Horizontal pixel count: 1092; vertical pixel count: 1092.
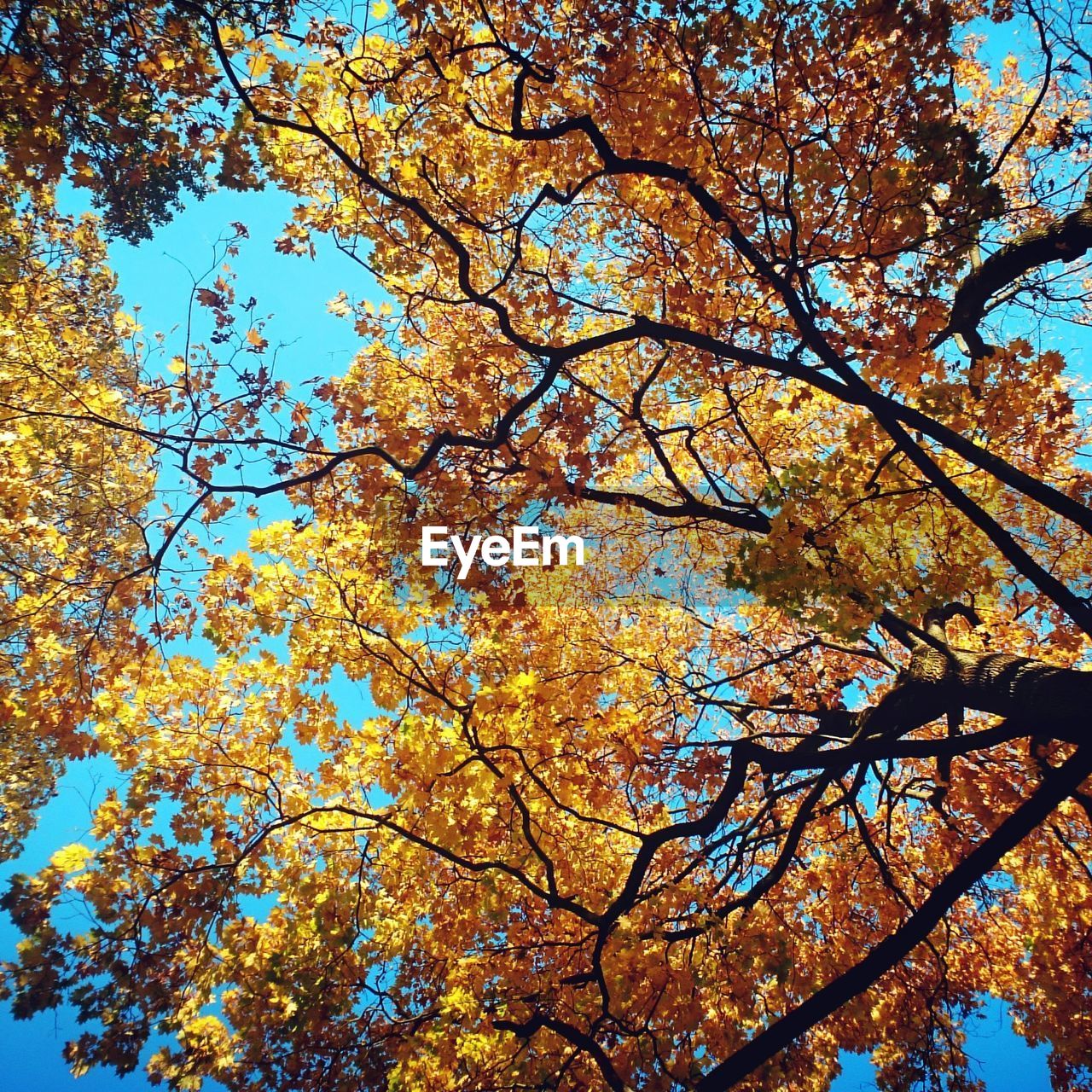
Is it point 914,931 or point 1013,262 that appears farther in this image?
point 1013,262

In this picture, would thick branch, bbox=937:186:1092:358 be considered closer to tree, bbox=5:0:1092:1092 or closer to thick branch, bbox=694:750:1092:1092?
tree, bbox=5:0:1092:1092

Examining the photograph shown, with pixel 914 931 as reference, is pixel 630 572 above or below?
above

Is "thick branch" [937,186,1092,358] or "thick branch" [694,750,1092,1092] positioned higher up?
"thick branch" [937,186,1092,358]

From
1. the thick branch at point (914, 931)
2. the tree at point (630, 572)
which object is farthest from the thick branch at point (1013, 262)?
the thick branch at point (914, 931)

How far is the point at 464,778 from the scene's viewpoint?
19.3 feet

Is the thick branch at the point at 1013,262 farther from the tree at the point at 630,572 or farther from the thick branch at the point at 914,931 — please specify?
the thick branch at the point at 914,931

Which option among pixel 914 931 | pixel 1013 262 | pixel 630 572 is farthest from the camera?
pixel 630 572

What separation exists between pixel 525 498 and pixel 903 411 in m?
2.93

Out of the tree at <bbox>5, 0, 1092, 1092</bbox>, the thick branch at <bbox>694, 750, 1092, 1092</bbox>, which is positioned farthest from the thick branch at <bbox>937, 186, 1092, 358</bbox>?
the thick branch at <bbox>694, 750, 1092, 1092</bbox>

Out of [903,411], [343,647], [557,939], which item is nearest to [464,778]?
[343,647]

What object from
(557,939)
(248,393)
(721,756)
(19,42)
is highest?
(19,42)

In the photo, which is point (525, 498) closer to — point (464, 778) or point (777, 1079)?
point (464, 778)

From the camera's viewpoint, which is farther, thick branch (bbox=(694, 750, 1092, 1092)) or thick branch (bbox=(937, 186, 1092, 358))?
thick branch (bbox=(937, 186, 1092, 358))

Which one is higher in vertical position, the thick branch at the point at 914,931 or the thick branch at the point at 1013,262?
the thick branch at the point at 1013,262
